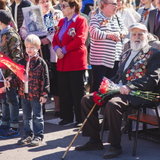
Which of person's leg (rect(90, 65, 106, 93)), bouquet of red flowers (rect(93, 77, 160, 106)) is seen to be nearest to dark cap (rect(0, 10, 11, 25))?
person's leg (rect(90, 65, 106, 93))

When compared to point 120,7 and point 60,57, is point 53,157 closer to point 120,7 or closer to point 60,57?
point 60,57

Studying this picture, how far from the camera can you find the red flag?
575 cm

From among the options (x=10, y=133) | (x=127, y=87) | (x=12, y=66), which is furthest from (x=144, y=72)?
(x=10, y=133)

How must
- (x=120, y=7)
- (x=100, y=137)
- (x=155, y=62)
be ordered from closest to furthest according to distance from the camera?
(x=155, y=62) < (x=100, y=137) < (x=120, y=7)

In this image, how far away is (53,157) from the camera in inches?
219

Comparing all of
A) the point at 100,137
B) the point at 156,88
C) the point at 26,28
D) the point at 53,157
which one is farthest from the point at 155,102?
the point at 26,28

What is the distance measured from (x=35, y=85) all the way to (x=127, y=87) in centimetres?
126

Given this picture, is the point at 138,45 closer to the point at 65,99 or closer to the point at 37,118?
the point at 37,118

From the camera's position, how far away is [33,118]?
608 centimetres

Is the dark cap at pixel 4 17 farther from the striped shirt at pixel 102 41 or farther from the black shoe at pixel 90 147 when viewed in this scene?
the black shoe at pixel 90 147

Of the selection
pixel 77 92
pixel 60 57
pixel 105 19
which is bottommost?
pixel 77 92

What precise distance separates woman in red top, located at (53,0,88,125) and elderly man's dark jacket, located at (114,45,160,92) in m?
1.11

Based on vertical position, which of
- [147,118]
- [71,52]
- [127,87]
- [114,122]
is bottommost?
[147,118]

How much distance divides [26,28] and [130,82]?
246 cm
